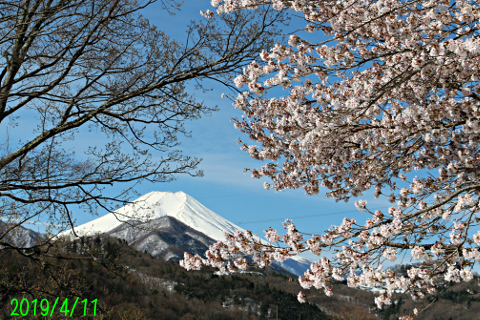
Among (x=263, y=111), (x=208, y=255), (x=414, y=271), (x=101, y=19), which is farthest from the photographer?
(x=263, y=111)

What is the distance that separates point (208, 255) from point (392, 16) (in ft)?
12.9

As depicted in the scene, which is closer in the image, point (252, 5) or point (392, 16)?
point (392, 16)

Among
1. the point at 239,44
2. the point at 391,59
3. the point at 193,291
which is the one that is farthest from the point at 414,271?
the point at 193,291

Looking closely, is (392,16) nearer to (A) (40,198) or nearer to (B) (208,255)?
(B) (208,255)

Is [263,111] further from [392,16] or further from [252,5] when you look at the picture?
[392,16]

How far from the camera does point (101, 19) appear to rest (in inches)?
258

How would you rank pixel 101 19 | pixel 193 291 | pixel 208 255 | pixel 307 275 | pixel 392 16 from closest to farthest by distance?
pixel 307 275 < pixel 392 16 < pixel 208 255 < pixel 101 19 < pixel 193 291

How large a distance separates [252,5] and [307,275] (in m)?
3.62

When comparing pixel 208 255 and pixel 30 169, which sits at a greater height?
pixel 30 169

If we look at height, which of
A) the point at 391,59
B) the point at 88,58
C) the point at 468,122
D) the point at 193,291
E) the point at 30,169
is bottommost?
the point at 193,291

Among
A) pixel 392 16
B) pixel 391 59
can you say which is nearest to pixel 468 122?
pixel 391 59

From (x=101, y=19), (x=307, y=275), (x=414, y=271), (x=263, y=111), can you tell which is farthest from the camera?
(x=263, y=111)

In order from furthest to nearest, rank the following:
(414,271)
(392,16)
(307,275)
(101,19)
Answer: (101,19) → (392,16) → (307,275) → (414,271)

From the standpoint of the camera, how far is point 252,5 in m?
5.49
